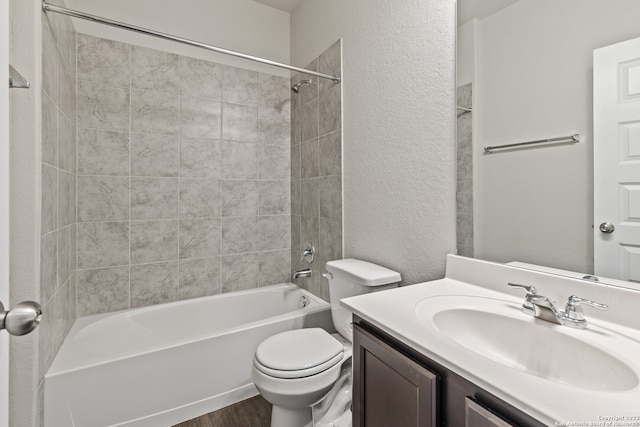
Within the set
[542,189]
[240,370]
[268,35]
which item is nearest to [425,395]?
[542,189]

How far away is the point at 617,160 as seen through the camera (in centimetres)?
75

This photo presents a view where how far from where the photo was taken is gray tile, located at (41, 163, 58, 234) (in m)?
1.20

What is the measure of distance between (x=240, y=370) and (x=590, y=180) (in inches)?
71.2

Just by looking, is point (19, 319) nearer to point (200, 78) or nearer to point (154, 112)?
point (154, 112)

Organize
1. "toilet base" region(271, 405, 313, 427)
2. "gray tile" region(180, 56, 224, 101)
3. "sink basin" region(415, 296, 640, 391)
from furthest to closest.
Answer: "gray tile" region(180, 56, 224, 101) < "toilet base" region(271, 405, 313, 427) < "sink basin" region(415, 296, 640, 391)

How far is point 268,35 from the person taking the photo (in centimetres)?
242

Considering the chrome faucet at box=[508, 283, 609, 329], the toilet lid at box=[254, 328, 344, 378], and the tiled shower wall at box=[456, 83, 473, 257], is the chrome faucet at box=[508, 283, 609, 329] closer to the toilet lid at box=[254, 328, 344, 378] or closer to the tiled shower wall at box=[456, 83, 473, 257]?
the tiled shower wall at box=[456, 83, 473, 257]

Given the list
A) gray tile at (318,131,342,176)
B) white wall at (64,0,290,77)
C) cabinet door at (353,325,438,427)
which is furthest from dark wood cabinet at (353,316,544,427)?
white wall at (64,0,290,77)

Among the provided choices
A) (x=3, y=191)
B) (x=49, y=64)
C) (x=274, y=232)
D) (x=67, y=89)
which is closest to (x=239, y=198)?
(x=274, y=232)

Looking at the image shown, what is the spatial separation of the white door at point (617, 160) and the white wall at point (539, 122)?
20 mm

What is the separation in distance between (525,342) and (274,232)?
6.40ft

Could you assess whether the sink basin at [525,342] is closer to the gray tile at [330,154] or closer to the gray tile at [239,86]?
the gray tile at [330,154]

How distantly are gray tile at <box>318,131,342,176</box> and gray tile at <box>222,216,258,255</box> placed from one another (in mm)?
744

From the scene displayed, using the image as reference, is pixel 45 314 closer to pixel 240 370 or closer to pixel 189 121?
pixel 240 370
